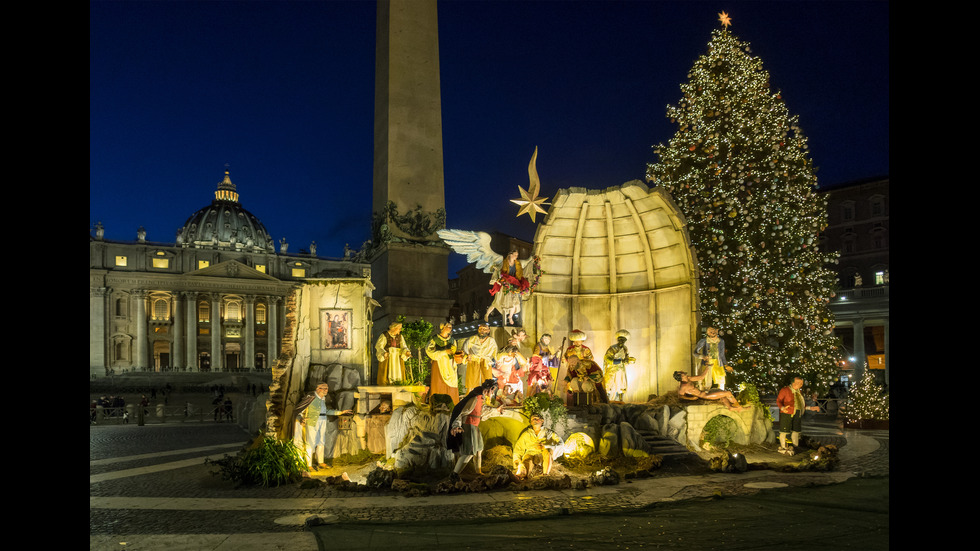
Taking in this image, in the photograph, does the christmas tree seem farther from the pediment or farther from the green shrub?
the pediment

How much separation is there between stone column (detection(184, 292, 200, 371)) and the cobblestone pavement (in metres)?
84.2

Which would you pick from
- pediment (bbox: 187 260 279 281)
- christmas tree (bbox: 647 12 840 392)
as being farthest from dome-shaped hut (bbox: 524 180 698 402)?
pediment (bbox: 187 260 279 281)

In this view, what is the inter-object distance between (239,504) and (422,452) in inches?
131

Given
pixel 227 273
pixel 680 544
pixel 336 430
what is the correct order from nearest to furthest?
1. pixel 680 544
2. pixel 336 430
3. pixel 227 273

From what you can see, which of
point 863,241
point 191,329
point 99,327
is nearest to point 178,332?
point 191,329

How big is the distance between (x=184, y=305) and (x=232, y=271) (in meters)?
7.90

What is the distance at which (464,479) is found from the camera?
11.0 metres

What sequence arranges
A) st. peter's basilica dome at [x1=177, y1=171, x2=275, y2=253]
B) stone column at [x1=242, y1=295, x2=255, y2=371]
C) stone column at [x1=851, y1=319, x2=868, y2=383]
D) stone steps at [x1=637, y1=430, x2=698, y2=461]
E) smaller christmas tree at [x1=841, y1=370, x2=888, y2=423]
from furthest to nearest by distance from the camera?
st. peter's basilica dome at [x1=177, y1=171, x2=275, y2=253] < stone column at [x1=242, y1=295, x2=255, y2=371] < stone column at [x1=851, y1=319, x2=868, y2=383] < smaller christmas tree at [x1=841, y1=370, x2=888, y2=423] < stone steps at [x1=637, y1=430, x2=698, y2=461]

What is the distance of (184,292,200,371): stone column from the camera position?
92.5m

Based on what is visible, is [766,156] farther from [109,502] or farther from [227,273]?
[227,273]

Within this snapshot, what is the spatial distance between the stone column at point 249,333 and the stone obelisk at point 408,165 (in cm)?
8253

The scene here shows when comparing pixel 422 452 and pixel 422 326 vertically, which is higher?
pixel 422 326

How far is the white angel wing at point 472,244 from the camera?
16.8 metres

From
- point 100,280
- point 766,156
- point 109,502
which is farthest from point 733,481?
point 100,280
